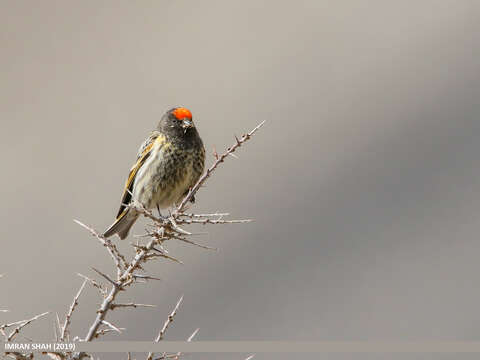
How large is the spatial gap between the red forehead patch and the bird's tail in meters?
0.74

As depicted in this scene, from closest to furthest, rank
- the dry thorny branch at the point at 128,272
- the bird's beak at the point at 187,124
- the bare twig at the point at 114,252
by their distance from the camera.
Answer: the dry thorny branch at the point at 128,272 → the bare twig at the point at 114,252 → the bird's beak at the point at 187,124

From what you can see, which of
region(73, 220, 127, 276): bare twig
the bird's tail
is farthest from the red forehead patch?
region(73, 220, 127, 276): bare twig

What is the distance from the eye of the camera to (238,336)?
16.9 metres

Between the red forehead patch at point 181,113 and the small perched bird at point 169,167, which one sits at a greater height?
the red forehead patch at point 181,113

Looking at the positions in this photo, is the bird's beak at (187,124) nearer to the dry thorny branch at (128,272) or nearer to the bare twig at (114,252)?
the dry thorny branch at (128,272)

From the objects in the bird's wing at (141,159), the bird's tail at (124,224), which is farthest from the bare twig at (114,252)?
the bird's wing at (141,159)

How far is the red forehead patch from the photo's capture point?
589 cm

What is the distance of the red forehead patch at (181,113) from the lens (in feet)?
19.3

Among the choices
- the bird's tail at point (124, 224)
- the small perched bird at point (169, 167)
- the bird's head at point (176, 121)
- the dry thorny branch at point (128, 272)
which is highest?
the bird's head at point (176, 121)

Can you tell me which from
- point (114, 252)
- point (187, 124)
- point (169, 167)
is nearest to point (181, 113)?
point (187, 124)

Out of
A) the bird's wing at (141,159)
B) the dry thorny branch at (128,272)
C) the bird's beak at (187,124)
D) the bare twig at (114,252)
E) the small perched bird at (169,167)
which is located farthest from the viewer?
the bird's wing at (141,159)

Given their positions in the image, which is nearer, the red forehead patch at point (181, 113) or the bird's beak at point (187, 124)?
the bird's beak at point (187, 124)

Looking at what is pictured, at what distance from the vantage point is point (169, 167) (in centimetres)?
586

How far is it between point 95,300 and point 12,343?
15028 millimetres
